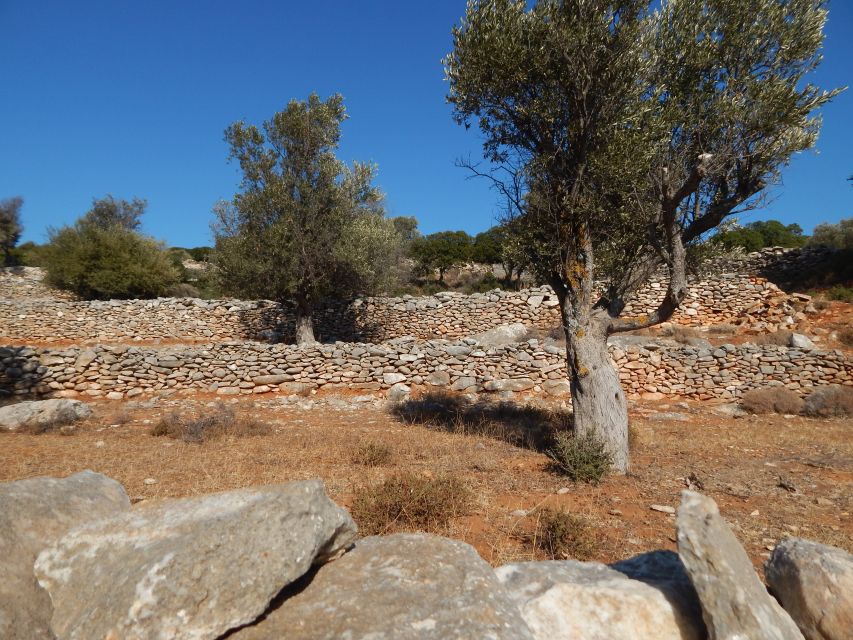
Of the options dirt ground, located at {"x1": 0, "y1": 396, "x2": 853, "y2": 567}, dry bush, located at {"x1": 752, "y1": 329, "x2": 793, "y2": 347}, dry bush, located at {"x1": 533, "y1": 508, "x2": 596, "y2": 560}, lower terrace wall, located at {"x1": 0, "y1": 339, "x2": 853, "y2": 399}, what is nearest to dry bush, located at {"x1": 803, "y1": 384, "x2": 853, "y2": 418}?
dirt ground, located at {"x1": 0, "y1": 396, "x2": 853, "y2": 567}

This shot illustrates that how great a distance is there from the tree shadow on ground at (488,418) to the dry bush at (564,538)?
3.87m

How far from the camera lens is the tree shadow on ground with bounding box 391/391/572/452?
9.27 meters

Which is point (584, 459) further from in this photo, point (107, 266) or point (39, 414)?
point (107, 266)

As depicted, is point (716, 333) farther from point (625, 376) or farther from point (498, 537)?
point (498, 537)

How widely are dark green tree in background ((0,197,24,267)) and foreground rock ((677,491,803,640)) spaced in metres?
48.6

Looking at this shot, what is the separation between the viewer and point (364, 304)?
843 inches

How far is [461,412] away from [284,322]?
12369mm

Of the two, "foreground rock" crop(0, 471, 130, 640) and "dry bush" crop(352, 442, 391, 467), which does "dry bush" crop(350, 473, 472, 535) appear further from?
"foreground rock" crop(0, 471, 130, 640)

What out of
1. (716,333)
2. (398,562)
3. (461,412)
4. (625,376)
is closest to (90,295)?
(461,412)

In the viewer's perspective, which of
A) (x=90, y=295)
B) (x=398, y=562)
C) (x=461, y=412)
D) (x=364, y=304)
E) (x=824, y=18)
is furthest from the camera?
(x=90, y=295)

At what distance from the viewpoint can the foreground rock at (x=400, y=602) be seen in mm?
2236

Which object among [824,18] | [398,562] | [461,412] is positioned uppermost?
[824,18]

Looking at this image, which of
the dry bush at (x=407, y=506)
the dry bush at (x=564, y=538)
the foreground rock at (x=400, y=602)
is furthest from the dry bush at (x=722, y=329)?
the foreground rock at (x=400, y=602)

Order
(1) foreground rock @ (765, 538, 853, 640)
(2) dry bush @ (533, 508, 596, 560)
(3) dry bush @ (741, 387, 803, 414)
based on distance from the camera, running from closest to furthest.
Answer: (1) foreground rock @ (765, 538, 853, 640) → (2) dry bush @ (533, 508, 596, 560) → (3) dry bush @ (741, 387, 803, 414)
